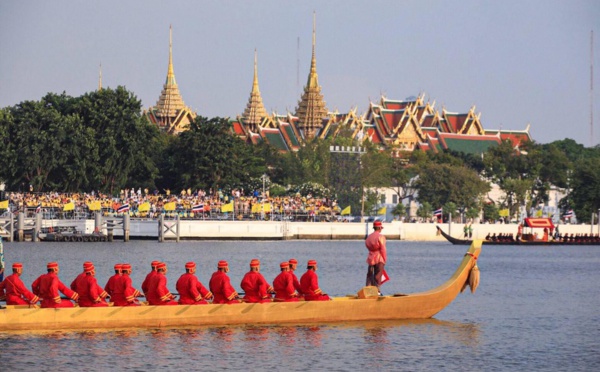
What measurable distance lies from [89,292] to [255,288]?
13.2 feet

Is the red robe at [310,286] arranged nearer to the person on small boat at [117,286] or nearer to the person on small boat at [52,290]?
the person on small boat at [117,286]

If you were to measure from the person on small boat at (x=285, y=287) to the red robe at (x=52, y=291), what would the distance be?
4.91m

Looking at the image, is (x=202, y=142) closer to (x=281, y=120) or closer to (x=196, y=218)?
(x=196, y=218)

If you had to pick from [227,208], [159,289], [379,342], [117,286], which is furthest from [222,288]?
[227,208]

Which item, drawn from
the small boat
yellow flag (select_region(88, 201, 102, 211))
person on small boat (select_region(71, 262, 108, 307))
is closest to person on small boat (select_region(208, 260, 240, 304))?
the small boat

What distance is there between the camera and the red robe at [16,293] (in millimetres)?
28672

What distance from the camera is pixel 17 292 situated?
1134 inches

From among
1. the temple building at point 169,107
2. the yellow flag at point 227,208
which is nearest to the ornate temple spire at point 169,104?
the temple building at point 169,107

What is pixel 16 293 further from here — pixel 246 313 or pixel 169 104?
pixel 169 104

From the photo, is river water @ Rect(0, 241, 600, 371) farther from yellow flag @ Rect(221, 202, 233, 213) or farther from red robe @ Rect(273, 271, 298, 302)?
yellow flag @ Rect(221, 202, 233, 213)

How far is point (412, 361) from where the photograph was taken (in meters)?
27.8

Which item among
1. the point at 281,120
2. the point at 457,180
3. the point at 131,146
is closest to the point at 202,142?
the point at 131,146

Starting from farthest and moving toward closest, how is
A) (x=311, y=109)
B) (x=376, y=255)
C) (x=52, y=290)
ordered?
(x=311, y=109), (x=376, y=255), (x=52, y=290)

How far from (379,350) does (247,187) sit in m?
76.3
